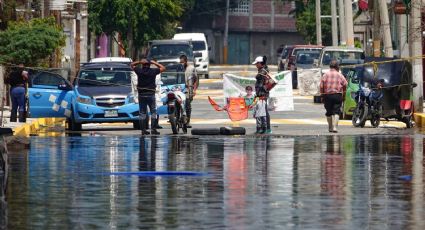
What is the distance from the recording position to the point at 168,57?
219 ft

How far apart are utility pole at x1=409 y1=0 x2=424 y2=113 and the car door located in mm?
10170

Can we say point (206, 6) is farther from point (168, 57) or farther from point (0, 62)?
point (0, 62)

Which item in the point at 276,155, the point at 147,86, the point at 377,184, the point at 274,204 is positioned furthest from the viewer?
the point at 147,86

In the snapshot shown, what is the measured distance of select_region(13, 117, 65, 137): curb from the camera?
3426cm

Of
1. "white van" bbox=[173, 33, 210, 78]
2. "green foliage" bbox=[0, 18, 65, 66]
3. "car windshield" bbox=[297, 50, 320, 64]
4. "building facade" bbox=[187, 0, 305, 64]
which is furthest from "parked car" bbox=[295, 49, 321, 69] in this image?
"building facade" bbox=[187, 0, 305, 64]

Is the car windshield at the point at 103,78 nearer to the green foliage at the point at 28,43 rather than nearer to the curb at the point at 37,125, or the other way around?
the curb at the point at 37,125

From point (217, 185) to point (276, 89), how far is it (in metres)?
18.8

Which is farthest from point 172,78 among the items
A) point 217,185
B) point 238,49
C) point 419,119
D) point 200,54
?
point 238,49

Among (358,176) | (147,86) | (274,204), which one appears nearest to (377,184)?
(358,176)

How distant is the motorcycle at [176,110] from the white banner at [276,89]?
4082mm

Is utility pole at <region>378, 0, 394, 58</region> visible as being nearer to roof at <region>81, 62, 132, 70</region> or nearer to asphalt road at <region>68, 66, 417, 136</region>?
asphalt road at <region>68, 66, 417, 136</region>

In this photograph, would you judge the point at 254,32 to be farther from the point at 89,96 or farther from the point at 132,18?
the point at 89,96

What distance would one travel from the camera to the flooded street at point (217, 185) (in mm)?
15977

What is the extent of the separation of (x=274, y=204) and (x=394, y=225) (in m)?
2.46
